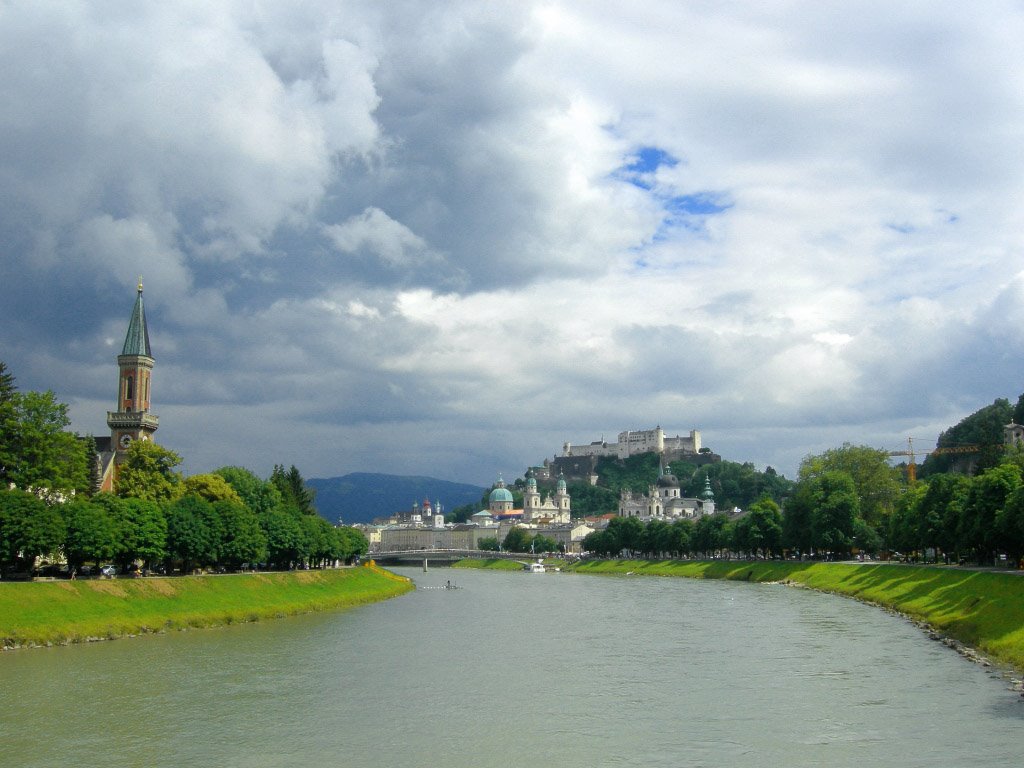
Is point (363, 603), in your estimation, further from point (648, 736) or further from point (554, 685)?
point (648, 736)

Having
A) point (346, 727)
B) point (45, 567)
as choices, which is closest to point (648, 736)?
point (346, 727)

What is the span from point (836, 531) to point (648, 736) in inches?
3037

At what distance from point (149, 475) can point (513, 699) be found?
49.9m

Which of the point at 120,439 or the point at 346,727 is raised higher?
the point at 120,439

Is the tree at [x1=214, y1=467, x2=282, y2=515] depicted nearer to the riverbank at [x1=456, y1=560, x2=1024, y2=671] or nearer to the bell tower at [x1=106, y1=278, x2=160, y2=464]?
the bell tower at [x1=106, y1=278, x2=160, y2=464]

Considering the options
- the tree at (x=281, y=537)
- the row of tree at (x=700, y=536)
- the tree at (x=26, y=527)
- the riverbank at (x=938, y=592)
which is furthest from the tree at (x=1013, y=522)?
the tree at (x=26, y=527)

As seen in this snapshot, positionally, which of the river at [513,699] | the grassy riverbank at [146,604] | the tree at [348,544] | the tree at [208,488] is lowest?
the river at [513,699]

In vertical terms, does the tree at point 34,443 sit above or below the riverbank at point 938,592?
above

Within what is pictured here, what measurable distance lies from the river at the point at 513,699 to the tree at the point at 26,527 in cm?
809

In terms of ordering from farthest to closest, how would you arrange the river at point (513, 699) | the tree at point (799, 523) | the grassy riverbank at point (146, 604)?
1. the tree at point (799, 523)
2. the grassy riverbank at point (146, 604)
3. the river at point (513, 699)

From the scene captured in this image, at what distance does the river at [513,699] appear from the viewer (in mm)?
28906

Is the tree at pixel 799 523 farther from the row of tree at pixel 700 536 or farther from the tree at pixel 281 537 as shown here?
the tree at pixel 281 537

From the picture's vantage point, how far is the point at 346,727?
106ft

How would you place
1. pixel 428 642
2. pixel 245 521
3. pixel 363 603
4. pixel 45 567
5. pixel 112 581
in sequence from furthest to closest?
pixel 363 603 < pixel 245 521 < pixel 45 567 < pixel 112 581 < pixel 428 642
